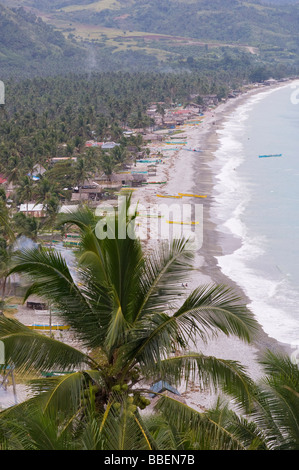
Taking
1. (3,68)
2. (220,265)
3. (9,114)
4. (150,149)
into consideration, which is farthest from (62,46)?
(220,265)

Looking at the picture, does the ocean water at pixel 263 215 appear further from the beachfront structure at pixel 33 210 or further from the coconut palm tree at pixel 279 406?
the coconut palm tree at pixel 279 406

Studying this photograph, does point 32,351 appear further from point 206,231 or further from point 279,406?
point 206,231

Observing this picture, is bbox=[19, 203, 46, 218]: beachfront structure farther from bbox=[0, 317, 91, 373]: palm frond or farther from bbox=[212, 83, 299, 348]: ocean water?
bbox=[0, 317, 91, 373]: palm frond

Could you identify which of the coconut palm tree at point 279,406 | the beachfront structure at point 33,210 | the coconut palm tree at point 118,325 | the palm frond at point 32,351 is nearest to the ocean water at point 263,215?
the beachfront structure at point 33,210

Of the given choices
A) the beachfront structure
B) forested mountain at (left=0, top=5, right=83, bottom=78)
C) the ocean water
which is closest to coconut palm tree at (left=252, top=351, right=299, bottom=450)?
the ocean water

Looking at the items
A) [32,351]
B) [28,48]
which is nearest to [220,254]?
[32,351]
